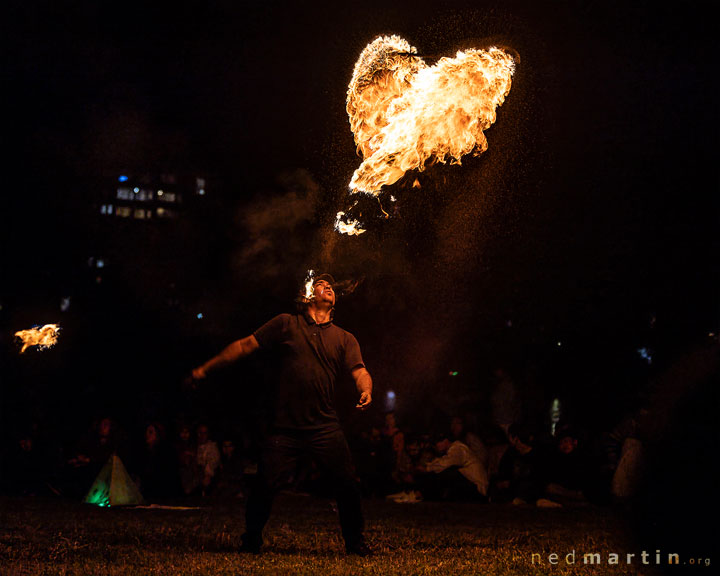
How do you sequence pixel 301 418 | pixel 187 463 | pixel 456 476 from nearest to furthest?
pixel 301 418, pixel 456 476, pixel 187 463

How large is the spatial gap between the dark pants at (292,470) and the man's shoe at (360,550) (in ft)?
0.08

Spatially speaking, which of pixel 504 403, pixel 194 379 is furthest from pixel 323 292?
pixel 504 403

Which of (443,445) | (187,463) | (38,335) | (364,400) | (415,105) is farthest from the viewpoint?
(187,463)

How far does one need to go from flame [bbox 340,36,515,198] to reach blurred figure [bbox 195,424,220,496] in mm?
6387

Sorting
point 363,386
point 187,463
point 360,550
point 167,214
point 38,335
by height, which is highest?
point 167,214

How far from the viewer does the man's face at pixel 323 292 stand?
22.5 feet

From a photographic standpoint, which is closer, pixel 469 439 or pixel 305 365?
pixel 305 365

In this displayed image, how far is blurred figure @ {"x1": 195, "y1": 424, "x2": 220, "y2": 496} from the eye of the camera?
14148 millimetres

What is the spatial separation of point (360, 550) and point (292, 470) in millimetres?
761

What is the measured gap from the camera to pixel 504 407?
15984 millimetres

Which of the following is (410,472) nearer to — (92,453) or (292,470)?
(92,453)

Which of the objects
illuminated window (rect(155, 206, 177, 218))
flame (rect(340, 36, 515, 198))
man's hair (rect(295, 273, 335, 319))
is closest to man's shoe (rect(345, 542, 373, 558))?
man's hair (rect(295, 273, 335, 319))

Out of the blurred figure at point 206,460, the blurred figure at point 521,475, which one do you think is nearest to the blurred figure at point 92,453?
the blurred figure at point 206,460

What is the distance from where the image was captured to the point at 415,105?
31.8 feet
